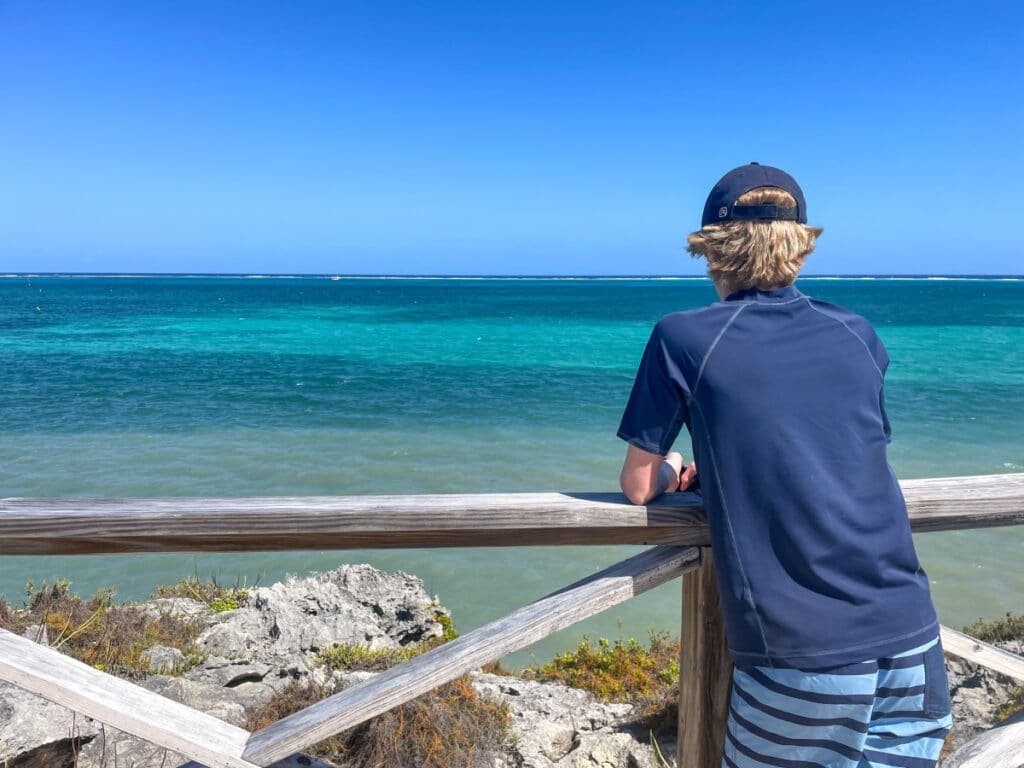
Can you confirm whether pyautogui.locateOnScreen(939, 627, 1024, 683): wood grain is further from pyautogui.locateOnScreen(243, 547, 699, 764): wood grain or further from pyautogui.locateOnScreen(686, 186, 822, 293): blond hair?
pyautogui.locateOnScreen(686, 186, 822, 293): blond hair

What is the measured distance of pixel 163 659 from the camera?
4.50 metres

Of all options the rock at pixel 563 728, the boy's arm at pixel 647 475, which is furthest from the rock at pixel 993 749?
the rock at pixel 563 728

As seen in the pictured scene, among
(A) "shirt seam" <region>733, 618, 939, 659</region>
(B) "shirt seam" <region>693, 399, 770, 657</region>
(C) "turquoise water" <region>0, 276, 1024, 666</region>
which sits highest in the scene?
(B) "shirt seam" <region>693, 399, 770, 657</region>

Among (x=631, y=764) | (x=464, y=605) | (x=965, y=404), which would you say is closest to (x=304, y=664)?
(x=631, y=764)

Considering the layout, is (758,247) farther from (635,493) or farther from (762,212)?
(635,493)

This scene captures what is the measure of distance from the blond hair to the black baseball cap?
0.4 inches

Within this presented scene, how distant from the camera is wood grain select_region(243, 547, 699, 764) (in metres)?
1.83

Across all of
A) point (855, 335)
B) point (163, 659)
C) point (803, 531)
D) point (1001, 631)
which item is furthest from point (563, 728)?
point (1001, 631)

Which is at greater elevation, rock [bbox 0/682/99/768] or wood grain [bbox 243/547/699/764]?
wood grain [bbox 243/547/699/764]

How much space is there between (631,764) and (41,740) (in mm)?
A: 2483

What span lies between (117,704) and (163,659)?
10.1ft

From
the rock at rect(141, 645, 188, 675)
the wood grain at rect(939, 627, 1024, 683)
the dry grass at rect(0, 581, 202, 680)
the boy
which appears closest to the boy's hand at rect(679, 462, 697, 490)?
the boy

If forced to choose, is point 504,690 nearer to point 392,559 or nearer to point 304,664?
point 304,664

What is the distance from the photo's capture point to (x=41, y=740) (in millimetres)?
2637
